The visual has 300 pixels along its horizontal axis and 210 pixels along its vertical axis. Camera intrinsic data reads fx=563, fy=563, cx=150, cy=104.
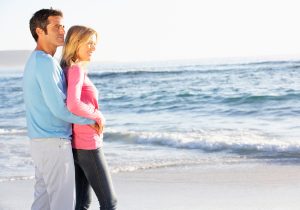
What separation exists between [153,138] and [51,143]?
760cm

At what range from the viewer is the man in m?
2.97

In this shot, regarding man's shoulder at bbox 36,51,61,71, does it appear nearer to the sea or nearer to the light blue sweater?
the light blue sweater

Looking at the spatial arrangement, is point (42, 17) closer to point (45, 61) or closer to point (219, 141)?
point (45, 61)

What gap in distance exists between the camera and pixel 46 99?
9.78ft

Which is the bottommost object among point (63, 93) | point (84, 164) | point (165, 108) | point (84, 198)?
point (165, 108)

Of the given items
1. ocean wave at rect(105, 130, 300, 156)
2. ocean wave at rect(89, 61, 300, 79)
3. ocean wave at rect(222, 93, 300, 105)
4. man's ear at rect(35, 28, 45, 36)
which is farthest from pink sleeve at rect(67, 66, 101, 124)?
ocean wave at rect(89, 61, 300, 79)

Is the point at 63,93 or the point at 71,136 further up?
the point at 63,93

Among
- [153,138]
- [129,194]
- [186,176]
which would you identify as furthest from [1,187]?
[153,138]

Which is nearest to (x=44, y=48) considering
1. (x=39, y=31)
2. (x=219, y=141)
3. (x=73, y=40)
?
(x=39, y=31)

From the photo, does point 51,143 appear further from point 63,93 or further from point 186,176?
point 186,176

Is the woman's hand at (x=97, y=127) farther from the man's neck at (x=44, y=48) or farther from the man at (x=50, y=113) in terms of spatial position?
the man's neck at (x=44, y=48)

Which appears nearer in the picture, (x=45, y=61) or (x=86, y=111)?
(x=45, y=61)

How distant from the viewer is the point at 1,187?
20.2 ft

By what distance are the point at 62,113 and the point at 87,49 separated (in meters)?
0.44
